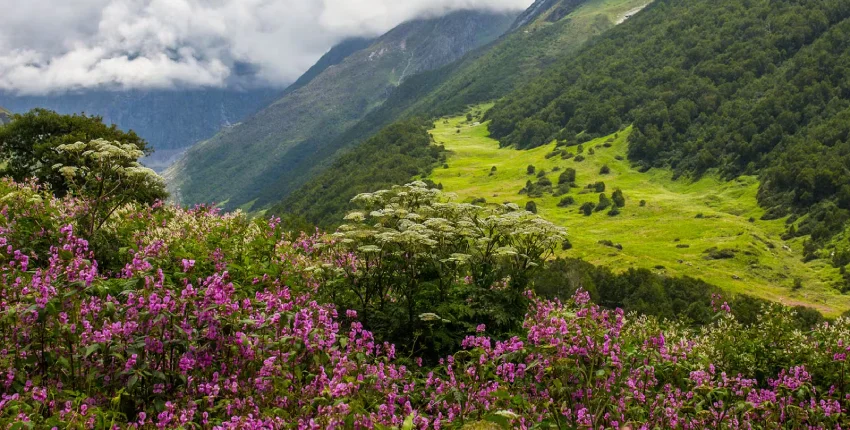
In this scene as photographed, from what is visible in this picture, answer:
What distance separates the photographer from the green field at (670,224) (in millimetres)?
71750

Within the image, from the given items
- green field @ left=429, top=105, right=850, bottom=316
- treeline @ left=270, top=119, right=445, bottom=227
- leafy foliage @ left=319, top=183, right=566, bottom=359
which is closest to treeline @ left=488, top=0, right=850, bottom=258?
green field @ left=429, top=105, right=850, bottom=316

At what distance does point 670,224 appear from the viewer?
97.7 meters

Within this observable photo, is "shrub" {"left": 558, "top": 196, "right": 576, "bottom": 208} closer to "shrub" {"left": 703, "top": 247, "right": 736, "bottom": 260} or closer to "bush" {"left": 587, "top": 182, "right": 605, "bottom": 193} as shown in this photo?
"bush" {"left": 587, "top": 182, "right": 605, "bottom": 193}

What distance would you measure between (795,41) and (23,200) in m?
180

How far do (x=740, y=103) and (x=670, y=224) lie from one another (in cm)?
6210

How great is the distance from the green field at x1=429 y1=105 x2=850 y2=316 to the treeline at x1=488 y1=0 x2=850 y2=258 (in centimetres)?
573

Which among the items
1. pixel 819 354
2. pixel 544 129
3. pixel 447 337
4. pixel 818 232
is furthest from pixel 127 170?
pixel 544 129

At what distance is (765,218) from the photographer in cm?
9769

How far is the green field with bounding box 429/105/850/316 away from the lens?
71750 mm

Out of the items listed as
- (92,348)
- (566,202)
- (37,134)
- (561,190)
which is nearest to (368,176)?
(561,190)

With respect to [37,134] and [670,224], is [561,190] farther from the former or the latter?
[37,134]

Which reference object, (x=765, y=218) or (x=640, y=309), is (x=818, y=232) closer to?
(x=765, y=218)

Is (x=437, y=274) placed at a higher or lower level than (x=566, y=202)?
higher

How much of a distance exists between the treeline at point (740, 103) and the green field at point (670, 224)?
5.73 m
